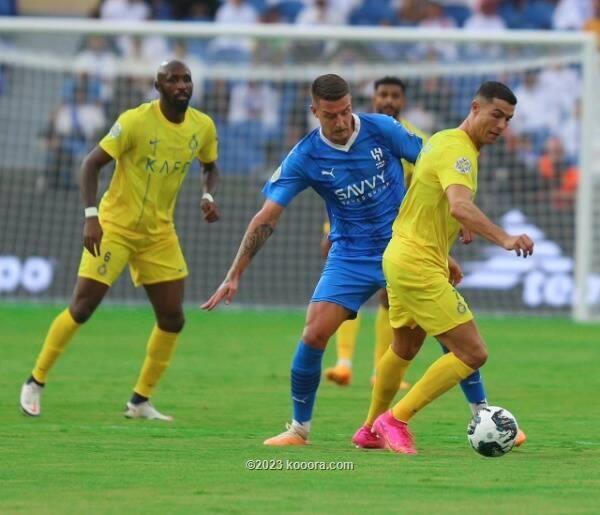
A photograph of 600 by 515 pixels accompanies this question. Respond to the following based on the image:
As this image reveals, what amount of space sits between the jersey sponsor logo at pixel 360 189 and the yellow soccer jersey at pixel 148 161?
2050 millimetres

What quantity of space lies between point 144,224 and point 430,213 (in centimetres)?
301

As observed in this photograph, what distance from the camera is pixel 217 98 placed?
21.5 metres

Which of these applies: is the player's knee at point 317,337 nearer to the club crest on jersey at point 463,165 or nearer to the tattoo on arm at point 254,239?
Result: the tattoo on arm at point 254,239

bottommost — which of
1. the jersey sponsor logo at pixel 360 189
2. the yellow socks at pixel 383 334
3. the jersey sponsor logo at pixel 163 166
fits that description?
the yellow socks at pixel 383 334

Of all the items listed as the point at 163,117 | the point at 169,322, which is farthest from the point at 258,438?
the point at 163,117

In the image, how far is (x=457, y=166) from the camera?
869 centimetres

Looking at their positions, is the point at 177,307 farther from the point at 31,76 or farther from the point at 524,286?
the point at 31,76

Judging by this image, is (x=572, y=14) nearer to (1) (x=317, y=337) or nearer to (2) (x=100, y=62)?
(2) (x=100, y=62)

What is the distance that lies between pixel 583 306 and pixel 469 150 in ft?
38.1

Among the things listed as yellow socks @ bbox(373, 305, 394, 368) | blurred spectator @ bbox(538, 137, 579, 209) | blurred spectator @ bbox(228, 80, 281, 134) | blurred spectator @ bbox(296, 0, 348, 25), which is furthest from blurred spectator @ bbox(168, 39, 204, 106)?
yellow socks @ bbox(373, 305, 394, 368)

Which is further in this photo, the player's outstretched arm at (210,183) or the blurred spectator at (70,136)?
the blurred spectator at (70,136)

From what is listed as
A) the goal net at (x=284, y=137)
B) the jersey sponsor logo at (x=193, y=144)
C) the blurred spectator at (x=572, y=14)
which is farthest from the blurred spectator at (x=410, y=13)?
the jersey sponsor logo at (x=193, y=144)

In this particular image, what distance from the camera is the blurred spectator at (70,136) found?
2083 cm

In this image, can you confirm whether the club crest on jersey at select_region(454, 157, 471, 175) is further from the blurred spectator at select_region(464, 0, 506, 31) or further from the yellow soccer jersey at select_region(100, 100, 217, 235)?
the blurred spectator at select_region(464, 0, 506, 31)
